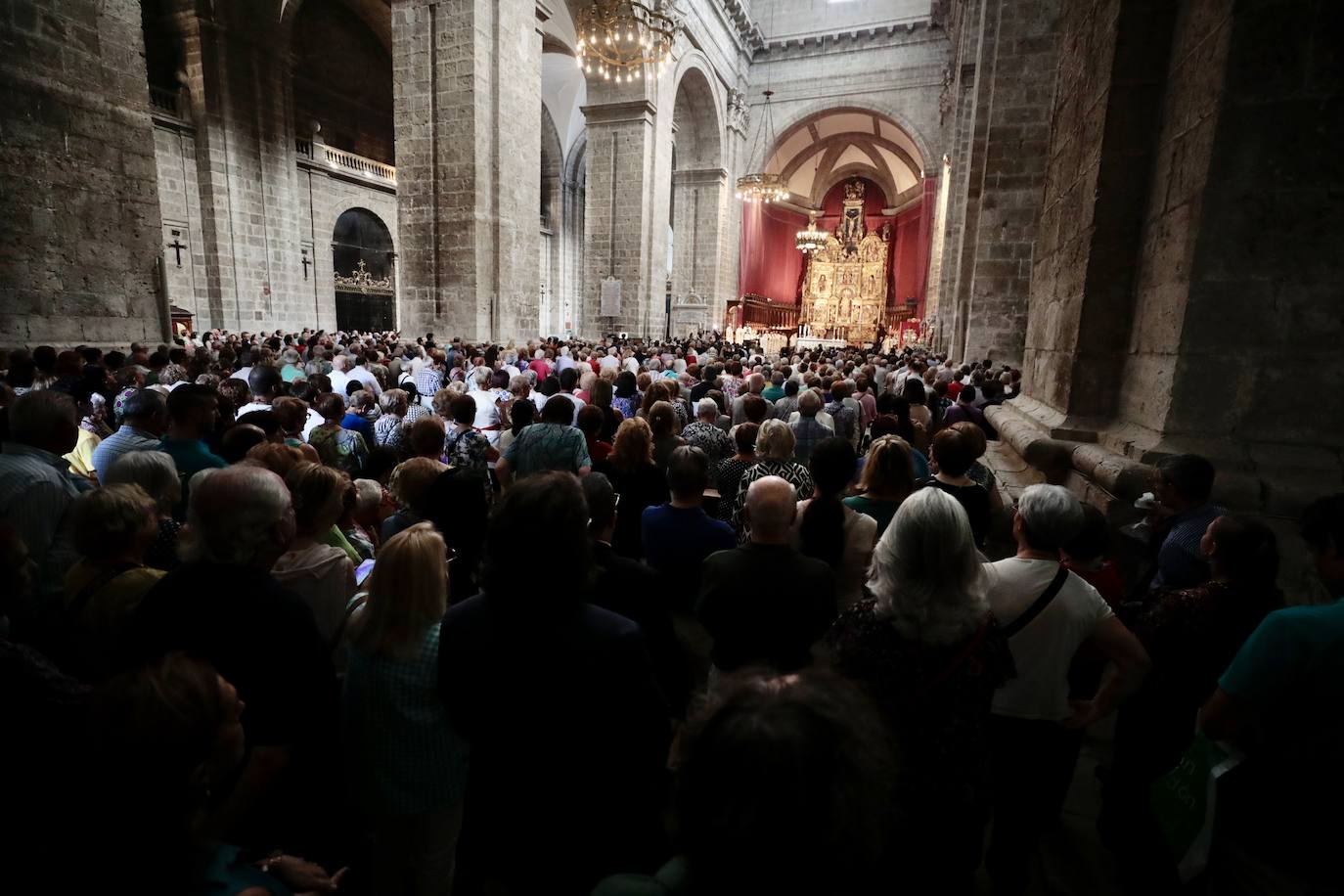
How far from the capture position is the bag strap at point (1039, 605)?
1941 millimetres

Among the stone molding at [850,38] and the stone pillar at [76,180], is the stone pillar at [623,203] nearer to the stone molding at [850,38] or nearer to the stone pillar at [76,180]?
the stone pillar at [76,180]

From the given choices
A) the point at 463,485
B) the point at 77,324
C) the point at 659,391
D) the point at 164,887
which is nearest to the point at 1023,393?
the point at 659,391

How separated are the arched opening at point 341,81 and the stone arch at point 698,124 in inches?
404

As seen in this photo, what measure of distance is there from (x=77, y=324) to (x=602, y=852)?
9.04 metres

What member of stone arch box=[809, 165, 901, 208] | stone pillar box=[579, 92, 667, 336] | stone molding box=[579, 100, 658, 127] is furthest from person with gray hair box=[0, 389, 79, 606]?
stone arch box=[809, 165, 901, 208]

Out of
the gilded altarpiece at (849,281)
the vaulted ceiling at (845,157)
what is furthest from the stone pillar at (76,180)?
the gilded altarpiece at (849,281)

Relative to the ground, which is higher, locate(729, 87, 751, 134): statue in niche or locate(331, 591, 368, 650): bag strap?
locate(729, 87, 751, 134): statue in niche

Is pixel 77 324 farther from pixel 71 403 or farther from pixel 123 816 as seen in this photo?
pixel 123 816

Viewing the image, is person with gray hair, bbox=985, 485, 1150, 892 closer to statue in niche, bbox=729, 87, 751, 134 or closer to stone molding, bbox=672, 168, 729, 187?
stone molding, bbox=672, 168, 729, 187

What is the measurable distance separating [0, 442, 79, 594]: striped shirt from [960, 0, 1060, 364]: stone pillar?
10.5 metres

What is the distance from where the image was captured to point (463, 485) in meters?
2.33

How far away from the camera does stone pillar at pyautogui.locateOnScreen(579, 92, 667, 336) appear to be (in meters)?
16.8

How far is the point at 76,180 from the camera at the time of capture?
23.3ft

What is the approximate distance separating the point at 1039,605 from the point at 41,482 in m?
3.83
